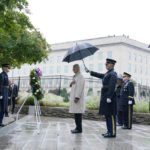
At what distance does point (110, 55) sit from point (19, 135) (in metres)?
51.3

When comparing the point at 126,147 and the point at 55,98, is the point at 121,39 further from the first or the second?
the point at 126,147

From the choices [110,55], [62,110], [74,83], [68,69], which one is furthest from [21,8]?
[68,69]

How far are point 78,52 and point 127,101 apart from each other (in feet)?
10.2

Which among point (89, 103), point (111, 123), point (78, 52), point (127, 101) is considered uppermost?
point (78, 52)

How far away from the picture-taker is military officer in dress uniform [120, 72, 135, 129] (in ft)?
27.9

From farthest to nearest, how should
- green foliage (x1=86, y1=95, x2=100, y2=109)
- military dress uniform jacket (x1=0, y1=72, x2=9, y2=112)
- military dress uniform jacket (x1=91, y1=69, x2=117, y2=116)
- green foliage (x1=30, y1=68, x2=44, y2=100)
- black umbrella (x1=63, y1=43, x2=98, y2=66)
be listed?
green foliage (x1=86, y1=95, x2=100, y2=109) → green foliage (x1=30, y1=68, x2=44, y2=100) → military dress uniform jacket (x1=0, y1=72, x2=9, y2=112) → black umbrella (x1=63, y1=43, x2=98, y2=66) → military dress uniform jacket (x1=91, y1=69, x2=117, y2=116)

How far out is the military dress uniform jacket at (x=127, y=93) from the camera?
8579 mm

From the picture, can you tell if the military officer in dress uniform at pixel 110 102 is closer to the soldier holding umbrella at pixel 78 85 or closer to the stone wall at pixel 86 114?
the soldier holding umbrella at pixel 78 85

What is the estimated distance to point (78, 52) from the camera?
6695 millimetres

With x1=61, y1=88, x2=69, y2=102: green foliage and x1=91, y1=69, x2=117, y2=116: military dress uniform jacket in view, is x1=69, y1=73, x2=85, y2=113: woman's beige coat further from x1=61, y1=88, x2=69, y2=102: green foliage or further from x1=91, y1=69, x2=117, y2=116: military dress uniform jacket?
x1=61, y1=88, x2=69, y2=102: green foliage

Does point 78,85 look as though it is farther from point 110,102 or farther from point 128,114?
point 128,114

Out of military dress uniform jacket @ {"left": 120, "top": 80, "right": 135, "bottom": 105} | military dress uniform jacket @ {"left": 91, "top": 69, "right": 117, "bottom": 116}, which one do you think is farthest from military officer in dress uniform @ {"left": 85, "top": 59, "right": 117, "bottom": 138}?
military dress uniform jacket @ {"left": 120, "top": 80, "right": 135, "bottom": 105}

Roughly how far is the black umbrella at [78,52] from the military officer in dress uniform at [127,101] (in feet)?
8.45

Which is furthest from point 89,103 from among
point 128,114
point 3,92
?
point 3,92
